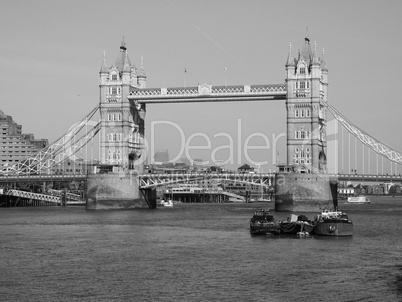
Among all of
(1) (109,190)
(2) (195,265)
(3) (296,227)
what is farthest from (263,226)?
(1) (109,190)

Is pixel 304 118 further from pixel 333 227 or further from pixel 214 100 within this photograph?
pixel 333 227

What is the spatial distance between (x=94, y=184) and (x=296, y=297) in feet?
266

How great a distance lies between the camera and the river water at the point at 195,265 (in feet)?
136

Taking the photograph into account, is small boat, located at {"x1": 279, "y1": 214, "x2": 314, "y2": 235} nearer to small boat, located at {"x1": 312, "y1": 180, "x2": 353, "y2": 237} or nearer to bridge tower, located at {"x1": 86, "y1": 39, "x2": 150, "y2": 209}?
small boat, located at {"x1": 312, "y1": 180, "x2": 353, "y2": 237}

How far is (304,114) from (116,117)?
28.8 metres

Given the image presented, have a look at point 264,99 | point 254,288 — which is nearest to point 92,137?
point 264,99

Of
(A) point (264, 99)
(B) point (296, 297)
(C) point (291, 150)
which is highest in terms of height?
(A) point (264, 99)

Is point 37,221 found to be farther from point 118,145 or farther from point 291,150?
point 291,150

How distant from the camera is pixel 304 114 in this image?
373ft

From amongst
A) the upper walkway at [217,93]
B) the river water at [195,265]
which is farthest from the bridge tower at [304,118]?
the river water at [195,265]

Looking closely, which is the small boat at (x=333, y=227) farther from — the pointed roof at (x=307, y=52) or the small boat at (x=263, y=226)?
the pointed roof at (x=307, y=52)

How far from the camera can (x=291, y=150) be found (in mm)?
113938

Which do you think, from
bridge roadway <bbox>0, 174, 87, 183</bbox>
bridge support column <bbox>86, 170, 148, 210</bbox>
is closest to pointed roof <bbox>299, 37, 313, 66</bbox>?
bridge support column <bbox>86, 170, 148, 210</bbox>

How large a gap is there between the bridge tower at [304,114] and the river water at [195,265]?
3453 centimetres
